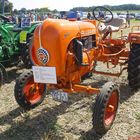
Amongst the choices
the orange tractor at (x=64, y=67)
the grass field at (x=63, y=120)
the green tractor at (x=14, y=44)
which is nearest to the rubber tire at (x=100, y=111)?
the orange tractor at (x=64, y=67)

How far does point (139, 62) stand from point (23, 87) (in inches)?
90.6

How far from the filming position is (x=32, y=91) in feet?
17.1

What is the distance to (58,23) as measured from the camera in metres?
4.30

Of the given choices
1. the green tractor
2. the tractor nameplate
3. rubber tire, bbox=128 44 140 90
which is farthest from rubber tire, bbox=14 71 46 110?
the green tractor

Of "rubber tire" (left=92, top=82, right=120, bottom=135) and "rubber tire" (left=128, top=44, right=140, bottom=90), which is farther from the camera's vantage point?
"rubber tire" (left=128, top=44, right=140, bottom=90)

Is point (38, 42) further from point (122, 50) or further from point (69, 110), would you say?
point (122, 50)

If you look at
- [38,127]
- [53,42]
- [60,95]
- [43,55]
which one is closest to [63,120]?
[38,127]

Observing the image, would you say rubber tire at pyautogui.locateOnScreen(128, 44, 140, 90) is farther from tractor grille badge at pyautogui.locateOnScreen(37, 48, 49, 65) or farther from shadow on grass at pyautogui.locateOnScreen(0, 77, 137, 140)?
tractor grille badge at pyautogui.locateOnScreen(37, 48, 49, 65)

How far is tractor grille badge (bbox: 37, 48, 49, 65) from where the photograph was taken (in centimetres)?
436

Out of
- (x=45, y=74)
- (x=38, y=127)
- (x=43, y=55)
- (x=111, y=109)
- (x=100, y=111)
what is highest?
(x=43, y=55)

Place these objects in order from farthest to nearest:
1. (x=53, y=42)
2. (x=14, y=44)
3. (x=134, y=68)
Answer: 1. (x=14, y=44)
2. (x=134, y=68)
3. (x=53, y=42)

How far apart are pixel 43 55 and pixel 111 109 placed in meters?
1.25

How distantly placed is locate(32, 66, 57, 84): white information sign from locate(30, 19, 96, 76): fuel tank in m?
0.07

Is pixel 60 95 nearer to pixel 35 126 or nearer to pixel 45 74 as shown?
pixel 45 74
